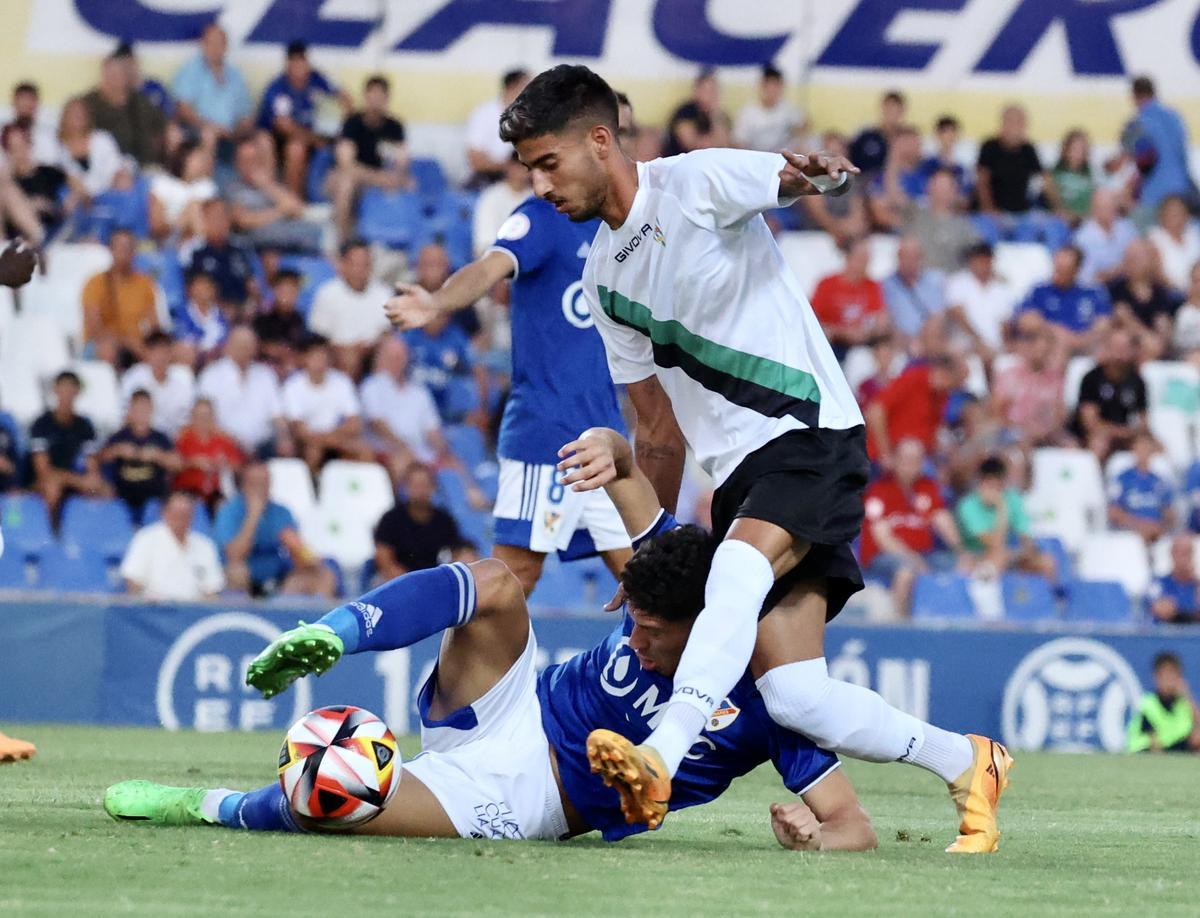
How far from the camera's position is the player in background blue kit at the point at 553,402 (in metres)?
8.46

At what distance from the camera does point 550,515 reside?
28.0 feet

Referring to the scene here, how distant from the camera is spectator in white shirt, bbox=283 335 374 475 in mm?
13938

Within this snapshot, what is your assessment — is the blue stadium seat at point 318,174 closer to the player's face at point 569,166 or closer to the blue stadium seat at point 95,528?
the blue stadium seat at point 95,528

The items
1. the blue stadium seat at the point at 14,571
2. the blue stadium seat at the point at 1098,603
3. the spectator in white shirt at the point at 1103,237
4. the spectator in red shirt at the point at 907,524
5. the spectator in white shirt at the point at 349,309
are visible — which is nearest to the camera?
the blue stadium seat at the point at 14,571

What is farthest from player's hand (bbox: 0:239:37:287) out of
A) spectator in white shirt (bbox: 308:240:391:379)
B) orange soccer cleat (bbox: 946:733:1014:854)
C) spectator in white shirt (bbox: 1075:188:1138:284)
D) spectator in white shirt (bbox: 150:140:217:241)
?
spectator in white shirt (bbox: 1075:188:1138:284)

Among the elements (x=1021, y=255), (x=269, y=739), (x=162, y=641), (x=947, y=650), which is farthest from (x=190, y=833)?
(x=1021, y=255)

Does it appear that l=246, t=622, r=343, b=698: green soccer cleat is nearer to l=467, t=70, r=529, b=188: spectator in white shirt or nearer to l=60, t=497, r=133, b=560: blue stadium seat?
l=60, t=497, r=133, b=560: blue stadium seat

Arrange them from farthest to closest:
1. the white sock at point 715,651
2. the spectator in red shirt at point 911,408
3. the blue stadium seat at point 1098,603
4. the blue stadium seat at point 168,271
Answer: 1. the spectator in red shirt at point 911,408
2. the blue stadium seat at point 168,271
3. the blue stadium seat at point 1098,603
4. the white sock at point 715,651

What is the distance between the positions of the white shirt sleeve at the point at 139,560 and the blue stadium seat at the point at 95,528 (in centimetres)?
34

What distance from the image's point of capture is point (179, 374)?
13617mm

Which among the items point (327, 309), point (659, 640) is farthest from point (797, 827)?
point (327, 309)

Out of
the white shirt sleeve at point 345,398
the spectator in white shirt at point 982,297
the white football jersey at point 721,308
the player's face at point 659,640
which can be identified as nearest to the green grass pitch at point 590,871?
the player's face at point 659,640

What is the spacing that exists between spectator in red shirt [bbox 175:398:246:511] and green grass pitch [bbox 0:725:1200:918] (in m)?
A: 5.77

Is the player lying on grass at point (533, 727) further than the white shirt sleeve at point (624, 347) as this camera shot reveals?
No
